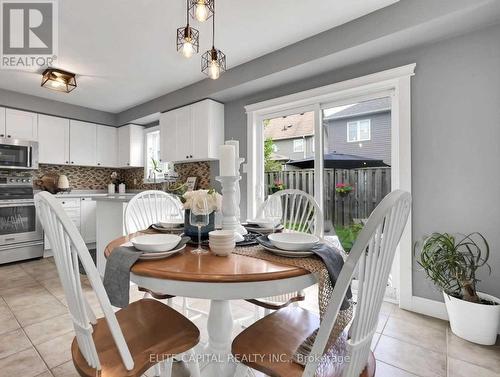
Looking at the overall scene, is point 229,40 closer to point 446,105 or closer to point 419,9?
point 419,9

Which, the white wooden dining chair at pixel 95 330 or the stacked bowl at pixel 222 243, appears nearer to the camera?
the white wooden dining chair at pixel 95 330

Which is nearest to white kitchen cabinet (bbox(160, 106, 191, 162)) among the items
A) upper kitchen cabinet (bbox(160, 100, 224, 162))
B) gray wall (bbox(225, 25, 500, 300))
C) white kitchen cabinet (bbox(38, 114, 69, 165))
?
upper kitchen cabinet (bbox(160, 100, 224, 162))

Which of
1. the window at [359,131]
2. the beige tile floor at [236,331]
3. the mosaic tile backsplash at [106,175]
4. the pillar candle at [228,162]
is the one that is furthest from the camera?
the mosaic tile backsplash at [106,175]

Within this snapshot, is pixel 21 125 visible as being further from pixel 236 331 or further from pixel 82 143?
pixel 236 331

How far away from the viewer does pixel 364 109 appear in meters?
2.58

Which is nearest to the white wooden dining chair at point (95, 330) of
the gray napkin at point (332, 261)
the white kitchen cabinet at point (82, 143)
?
the gray napkin at point (332, 261)

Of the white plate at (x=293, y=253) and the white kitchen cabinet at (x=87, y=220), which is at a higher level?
the white plate at (x=293, y=253)

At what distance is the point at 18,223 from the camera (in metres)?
3.60

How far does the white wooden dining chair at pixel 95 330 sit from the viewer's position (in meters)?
0.79

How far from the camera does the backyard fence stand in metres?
2.51

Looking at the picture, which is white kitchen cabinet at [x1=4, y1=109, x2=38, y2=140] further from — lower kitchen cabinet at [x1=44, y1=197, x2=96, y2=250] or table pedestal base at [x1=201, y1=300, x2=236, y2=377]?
table pedestal base at [x1=201, y1=300, x2=236, y2=377]

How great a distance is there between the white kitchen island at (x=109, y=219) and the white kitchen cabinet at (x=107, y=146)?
85.9 inches

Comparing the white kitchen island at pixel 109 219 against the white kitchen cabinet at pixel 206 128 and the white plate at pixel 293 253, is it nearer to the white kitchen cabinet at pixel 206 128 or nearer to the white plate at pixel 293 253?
the white kitchen cabinet at pixel 206 128

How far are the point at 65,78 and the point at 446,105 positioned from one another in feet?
12.8
